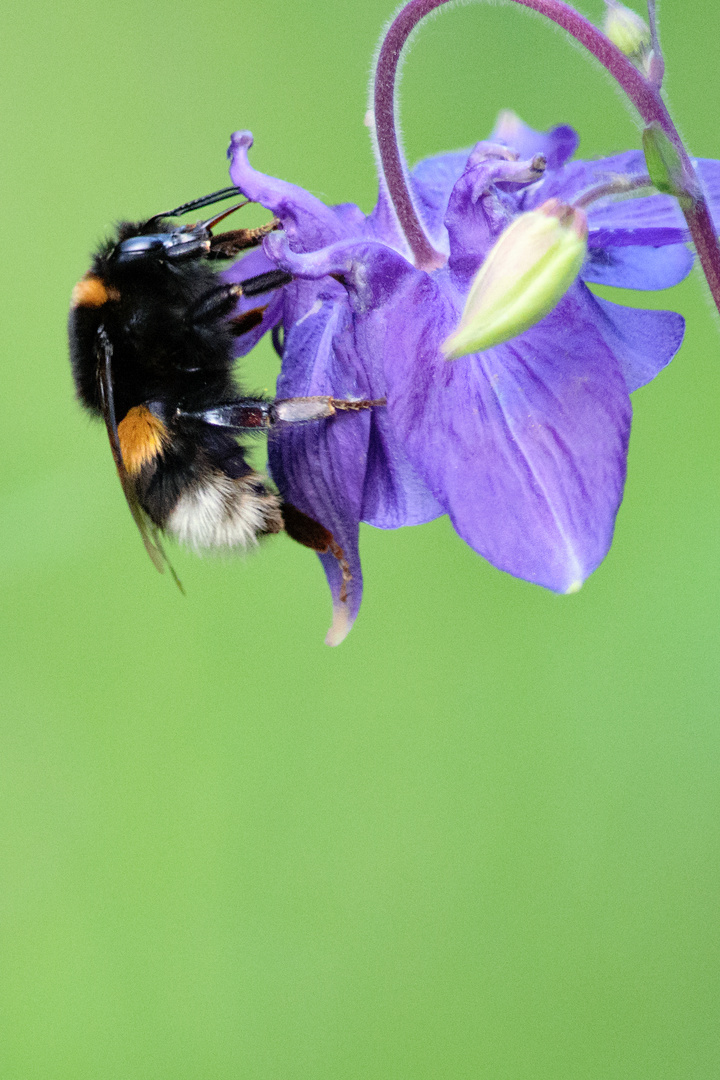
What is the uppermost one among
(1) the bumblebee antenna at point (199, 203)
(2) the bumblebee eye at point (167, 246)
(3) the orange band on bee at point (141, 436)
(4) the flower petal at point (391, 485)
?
(1) the bumblebee antenna at point (199, 203)

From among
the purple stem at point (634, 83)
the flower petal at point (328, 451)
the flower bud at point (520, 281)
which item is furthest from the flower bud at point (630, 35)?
the flower petal at point (328, 451)

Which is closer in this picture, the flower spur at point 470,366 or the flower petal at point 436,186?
the flower spur at point 470,366

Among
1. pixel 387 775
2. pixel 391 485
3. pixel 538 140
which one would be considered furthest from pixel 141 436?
pixel 387 775

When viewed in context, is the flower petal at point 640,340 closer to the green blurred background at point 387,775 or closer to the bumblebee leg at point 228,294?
the bumblebee leg at point 228,294

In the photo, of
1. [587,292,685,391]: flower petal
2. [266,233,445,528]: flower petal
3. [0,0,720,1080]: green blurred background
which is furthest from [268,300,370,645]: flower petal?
[0,0,720,1080]: green blurred background

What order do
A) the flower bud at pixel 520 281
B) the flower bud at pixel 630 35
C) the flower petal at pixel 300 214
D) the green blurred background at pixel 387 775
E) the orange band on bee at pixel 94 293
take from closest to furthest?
the flower bud at pixel 520 281
the flower bud at pixel 630 35
the flower petal at pixel 300 214
the orange band on bee at pixel 94 293
the green blurred background at pixel 387 775

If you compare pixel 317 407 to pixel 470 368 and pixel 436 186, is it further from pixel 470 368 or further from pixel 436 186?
pixel 436 186

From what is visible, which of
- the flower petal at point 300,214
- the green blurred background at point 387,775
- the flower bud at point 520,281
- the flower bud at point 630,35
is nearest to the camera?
the flower bud at point 520,281
